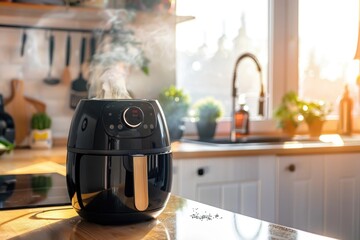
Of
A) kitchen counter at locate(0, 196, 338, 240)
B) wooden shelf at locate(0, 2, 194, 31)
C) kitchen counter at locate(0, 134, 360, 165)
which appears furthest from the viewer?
wooden shelf at locate(0, 2, 194, 31)

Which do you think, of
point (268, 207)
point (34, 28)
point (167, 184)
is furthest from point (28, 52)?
point (167, 184)

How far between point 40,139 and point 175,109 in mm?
630

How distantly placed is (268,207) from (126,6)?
3.85 ft

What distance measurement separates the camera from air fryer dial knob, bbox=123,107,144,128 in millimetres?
1007

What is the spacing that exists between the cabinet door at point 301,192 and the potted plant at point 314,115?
22.8 inches

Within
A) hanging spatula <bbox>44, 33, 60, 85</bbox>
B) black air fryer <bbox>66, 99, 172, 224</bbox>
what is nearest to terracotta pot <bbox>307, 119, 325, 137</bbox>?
hanging spatula <bbox>44, 33, 60, 85</bbox>

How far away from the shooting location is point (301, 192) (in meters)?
2.62

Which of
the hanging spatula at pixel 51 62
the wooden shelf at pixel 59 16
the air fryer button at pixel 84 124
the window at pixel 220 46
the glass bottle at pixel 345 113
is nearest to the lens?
the air fryer button at pixel 84 124

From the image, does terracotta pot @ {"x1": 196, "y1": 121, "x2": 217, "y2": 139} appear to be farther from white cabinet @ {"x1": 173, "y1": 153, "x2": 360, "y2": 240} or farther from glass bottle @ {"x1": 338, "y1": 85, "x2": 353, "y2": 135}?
glass bottle @ {"x1": 338, "y1": 85, "x2": 353, "y2": 135}

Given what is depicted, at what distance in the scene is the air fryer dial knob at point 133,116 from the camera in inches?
39.6

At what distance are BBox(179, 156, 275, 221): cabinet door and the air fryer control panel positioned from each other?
1367 mm

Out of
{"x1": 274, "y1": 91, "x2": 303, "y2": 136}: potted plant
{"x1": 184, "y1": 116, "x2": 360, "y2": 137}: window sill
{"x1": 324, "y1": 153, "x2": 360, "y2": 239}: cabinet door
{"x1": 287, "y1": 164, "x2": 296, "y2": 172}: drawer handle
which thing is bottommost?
{"x1": 324, "y1": 153, "x2": 360, "y2": 239}: cabinet door

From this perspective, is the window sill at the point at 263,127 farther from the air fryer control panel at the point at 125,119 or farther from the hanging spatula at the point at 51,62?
the air fryer control panel at the point at 125,119

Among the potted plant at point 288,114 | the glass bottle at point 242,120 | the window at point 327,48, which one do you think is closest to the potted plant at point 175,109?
the glass bottle at point 242,120
